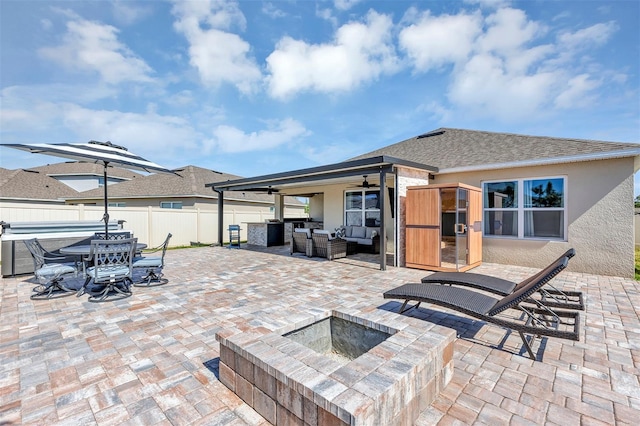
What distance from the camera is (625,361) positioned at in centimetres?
307

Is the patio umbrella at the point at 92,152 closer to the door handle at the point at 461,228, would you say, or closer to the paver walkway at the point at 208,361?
the paver walkway at the point at 208,361

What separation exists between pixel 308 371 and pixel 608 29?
12.2m

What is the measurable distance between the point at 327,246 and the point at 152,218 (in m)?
8.50

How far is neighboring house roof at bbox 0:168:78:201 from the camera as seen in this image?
19484mm

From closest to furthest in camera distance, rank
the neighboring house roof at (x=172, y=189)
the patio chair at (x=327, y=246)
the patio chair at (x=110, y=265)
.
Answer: the patio chair at (x=110, y=265)
the patio chair at (x=327, y=246)
the neighboring house roof at (x=172, y=189)

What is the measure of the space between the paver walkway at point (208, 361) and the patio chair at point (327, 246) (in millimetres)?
3536

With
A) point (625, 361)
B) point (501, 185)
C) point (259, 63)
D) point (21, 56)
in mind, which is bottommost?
point (625, 361)

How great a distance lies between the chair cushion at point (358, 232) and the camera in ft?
36.9

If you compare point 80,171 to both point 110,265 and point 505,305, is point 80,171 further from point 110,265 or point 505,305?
point 505,305

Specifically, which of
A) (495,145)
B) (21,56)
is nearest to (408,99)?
(495,145)

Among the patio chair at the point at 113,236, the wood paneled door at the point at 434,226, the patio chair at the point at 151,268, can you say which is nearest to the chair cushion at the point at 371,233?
the wood paneled door at the point at 434,226

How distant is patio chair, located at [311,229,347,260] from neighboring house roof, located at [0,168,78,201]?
70.4ft

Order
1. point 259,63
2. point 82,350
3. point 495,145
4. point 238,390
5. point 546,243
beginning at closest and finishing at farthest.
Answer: point 238,390 < point 82,350 < point 546,243 < point 495,145 < point 259,63

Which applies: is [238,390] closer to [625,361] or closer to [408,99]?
[625,361]
